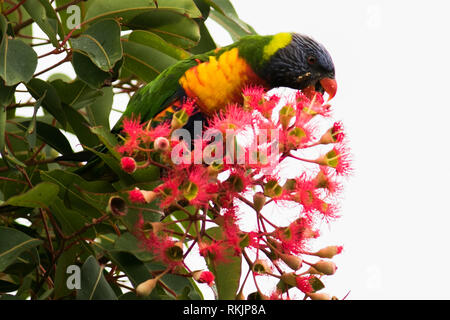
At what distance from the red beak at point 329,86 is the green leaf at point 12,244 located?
766 millimetres

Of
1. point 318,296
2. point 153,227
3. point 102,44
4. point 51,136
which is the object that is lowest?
point 318,296

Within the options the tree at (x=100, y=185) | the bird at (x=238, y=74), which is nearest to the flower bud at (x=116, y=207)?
the tree at (x=100, y=185)

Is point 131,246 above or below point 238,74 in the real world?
below

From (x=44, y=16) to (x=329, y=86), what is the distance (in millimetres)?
686

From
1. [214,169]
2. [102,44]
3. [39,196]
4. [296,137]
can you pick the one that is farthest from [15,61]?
[296,137]

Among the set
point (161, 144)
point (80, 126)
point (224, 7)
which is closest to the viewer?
point (161, 144)

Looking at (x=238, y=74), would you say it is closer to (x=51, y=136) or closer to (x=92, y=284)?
(x=51, y=136)

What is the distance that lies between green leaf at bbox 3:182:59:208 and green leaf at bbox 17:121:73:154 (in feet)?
1.07

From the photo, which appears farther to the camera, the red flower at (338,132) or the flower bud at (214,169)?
the red flower at (338,132)

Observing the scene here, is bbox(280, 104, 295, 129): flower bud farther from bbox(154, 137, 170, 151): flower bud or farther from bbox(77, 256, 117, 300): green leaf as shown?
bbox(77, 256, 117, 300): green leaf

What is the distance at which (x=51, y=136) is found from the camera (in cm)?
153

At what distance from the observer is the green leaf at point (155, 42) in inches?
61.8

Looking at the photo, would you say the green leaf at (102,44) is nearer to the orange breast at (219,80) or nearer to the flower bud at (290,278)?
the orange breast at (219,80)
